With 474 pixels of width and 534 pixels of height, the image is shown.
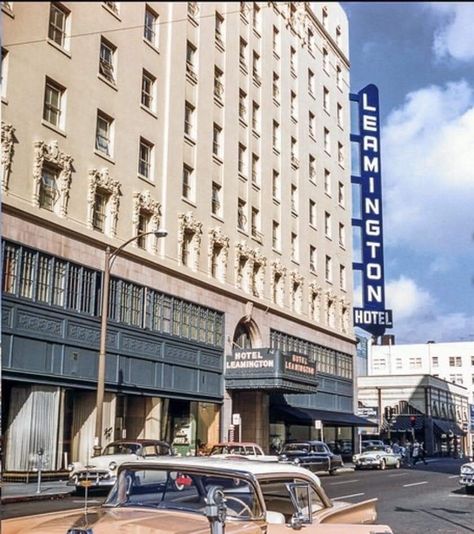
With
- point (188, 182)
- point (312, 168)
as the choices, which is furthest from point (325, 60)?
point (188, 182)

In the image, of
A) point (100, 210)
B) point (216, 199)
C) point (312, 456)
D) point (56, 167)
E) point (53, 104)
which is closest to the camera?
point (56, 167)

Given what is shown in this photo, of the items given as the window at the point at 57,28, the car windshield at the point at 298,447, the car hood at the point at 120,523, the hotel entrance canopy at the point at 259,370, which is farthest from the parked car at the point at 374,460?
the car hood at the point at 120,523

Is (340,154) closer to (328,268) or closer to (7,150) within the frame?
(328,268)

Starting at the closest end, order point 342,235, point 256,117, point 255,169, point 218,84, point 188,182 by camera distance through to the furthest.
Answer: point 188,182, point 218,84, point 255,169, point 256,117, point 342,235

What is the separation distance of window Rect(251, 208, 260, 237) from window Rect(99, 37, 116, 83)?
13601 mm

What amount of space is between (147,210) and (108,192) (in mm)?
2742

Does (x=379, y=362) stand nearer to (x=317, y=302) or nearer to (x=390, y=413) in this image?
(x=390, y=413)

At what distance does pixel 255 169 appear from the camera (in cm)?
4331

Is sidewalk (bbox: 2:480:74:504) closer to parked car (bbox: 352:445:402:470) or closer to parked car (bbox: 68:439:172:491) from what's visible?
parked car (bbox: 68:439:172:491)

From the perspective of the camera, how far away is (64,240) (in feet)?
91.4

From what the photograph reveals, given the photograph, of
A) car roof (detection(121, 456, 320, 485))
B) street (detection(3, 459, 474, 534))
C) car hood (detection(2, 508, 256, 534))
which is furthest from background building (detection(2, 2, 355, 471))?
car hood (detection(2, 508, 256, 534))

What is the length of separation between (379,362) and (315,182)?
68.2m

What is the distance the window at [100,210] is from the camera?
98.9 ft

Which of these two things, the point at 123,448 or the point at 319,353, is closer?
the point at 123,448
